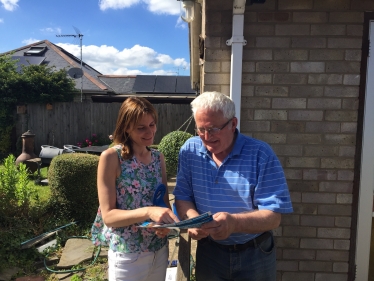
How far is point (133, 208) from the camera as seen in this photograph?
1.71 m

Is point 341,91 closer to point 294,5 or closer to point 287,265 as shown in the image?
point 294,5

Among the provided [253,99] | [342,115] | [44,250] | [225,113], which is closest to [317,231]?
[342,115]

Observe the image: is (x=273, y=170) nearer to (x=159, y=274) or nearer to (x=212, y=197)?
(x=212, y=197)

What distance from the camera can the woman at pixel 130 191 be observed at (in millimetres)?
1662

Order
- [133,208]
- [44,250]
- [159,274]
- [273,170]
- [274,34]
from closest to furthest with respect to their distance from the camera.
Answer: [273,170] → [133,208] → [159,274] → [274,34] → [44,250]

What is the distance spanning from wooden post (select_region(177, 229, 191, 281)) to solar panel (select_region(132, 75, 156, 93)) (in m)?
17.4

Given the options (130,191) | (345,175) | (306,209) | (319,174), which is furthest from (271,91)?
(130,191)

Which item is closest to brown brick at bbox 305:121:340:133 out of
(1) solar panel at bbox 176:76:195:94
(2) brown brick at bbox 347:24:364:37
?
(2) brown brick at bbox 347:24:364:37

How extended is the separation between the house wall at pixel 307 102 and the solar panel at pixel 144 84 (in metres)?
16.2

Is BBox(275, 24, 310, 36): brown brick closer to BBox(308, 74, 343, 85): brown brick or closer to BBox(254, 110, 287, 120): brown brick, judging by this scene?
BBox(308, 74, 343, 85): brown brick

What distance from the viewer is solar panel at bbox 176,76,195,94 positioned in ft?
62.8

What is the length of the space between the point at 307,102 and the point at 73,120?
10.5 m

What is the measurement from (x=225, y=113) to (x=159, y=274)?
1004 mm

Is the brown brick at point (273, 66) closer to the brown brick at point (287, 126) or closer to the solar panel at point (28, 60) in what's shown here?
the brown brick at point (287, 126)
